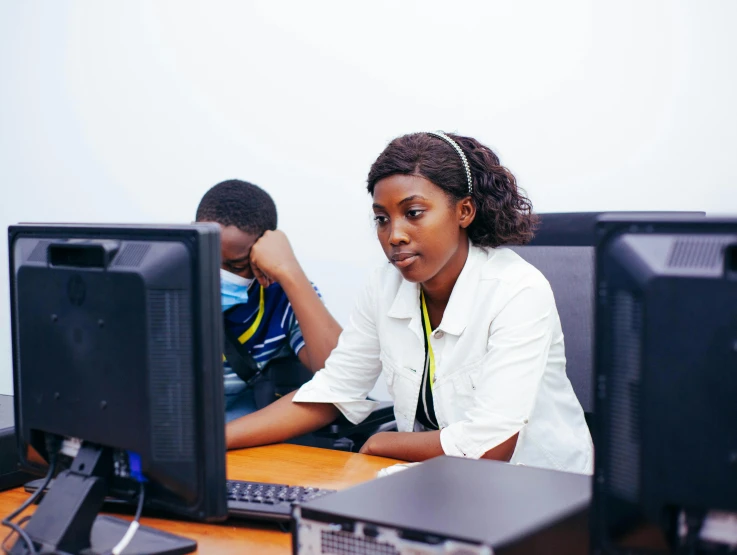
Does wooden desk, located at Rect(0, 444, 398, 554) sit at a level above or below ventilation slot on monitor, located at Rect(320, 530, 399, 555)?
below

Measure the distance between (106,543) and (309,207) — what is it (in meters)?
1.56

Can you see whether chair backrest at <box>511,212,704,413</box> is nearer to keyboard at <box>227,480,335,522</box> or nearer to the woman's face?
the woman's face

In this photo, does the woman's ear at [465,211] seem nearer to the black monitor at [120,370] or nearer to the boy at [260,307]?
the boy at [260,307]

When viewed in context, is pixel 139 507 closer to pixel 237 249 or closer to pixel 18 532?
pixel 18 532

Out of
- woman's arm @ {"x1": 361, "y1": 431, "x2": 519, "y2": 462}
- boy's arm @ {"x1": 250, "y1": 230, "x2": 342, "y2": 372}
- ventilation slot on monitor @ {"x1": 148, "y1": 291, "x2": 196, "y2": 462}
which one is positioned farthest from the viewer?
boy's arm @ {"x1": 250, "y1": 230, "x2": 342, "y2": 372}

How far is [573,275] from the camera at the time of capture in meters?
1.58

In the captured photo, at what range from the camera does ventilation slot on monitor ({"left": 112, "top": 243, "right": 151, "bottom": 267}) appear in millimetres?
876

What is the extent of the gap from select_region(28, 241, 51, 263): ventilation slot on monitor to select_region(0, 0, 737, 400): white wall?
139 centimetres

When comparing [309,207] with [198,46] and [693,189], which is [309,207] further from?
[693,189]

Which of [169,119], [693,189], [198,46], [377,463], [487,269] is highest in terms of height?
[198,46]

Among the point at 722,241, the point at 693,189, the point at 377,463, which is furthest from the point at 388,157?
the point at 722,241

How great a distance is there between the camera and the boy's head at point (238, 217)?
190 cm

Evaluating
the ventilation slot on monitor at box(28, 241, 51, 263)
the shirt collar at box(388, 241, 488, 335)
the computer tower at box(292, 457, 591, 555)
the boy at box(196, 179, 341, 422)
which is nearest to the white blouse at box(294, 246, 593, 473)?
the shirt collar at box(388, 241, 488, 335)

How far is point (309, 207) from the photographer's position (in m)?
2.43
